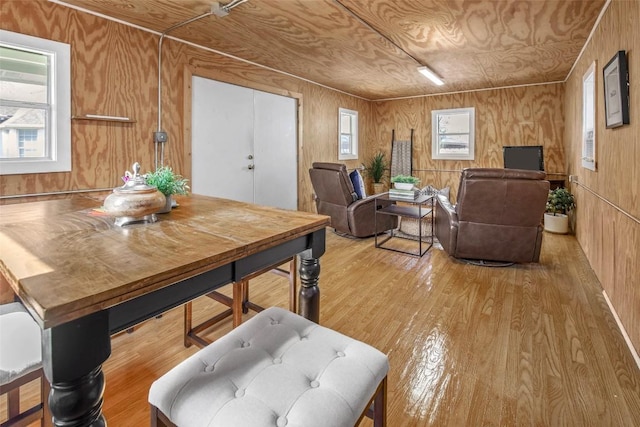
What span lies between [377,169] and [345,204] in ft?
10.4

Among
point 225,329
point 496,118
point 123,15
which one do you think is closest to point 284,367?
point 225,329

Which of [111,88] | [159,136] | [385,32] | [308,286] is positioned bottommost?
[308,286]

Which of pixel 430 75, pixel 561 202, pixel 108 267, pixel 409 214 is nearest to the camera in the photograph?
pixel 108 267

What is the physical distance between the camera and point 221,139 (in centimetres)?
411

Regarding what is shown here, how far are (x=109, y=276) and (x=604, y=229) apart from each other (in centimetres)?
348

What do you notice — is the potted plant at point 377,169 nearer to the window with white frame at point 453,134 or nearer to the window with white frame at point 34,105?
the window with white frame at point 453,134

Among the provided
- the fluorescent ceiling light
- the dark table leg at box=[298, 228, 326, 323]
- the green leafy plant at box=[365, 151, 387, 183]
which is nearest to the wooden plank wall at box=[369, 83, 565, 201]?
the green leafy plant at box=[365, 151, 387, 183]

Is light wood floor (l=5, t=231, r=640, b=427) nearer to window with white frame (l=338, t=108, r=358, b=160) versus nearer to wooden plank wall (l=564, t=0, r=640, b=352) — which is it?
wooden plank wall (l=564, t=0, r=640, b=352)

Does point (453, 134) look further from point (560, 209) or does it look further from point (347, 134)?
point (560, 209)

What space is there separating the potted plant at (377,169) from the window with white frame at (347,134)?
21.2 inches

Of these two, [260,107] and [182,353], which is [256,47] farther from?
[182,353]

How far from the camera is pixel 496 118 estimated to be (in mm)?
6375

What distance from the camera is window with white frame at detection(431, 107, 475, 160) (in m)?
6.65

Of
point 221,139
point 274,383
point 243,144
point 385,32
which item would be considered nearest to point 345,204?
point 243,144
